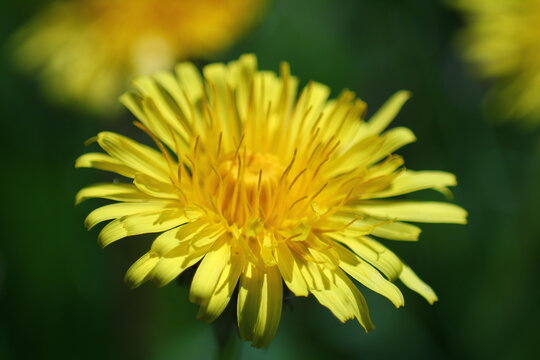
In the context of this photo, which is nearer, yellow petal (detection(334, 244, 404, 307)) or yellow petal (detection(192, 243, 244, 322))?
yellow petal (detection(192, 243, 244, 322))

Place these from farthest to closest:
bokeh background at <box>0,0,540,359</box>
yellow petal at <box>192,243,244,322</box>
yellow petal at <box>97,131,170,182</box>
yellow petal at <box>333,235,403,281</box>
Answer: bokeh background at <box>0,0,540,359</box>, yellow petal at <box>97,131,170,182</box>, yellow petal at <box>333,235,403,281</box>, yellow petal at <box>192,243,244,322</box>

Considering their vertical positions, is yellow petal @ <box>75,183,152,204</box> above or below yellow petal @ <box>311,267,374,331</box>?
above

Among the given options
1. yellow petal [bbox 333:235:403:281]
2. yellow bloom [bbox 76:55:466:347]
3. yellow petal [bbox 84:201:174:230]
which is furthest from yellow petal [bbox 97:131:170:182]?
yellow petal [bbox 333:235:403:281]

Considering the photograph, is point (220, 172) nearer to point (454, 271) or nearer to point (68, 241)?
point (68, 241)

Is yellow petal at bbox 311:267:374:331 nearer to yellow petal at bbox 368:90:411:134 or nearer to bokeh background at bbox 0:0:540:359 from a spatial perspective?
yellow petal at bbox 368:90:411:134

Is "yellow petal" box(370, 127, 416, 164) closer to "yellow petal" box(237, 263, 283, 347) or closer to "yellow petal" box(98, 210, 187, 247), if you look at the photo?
"yellow petal" box(237, 263, 283, 347)

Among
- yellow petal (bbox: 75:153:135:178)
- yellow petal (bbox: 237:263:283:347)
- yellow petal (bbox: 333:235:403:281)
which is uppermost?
yellow petal (bbox: 75:153:135:178)

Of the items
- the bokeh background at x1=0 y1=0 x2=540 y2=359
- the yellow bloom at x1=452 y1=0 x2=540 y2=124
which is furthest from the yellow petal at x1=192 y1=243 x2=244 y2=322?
the yellow bloom at x1=452 y1=0 x2=540 y2=124

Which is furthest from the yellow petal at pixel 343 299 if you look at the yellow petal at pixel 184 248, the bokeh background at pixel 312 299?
the bokeh background at pixel 312 299

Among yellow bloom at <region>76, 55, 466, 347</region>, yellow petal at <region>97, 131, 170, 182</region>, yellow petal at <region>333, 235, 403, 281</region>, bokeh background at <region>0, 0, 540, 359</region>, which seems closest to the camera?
yellow bloom at <region>76, 55, 466, 347</region>
